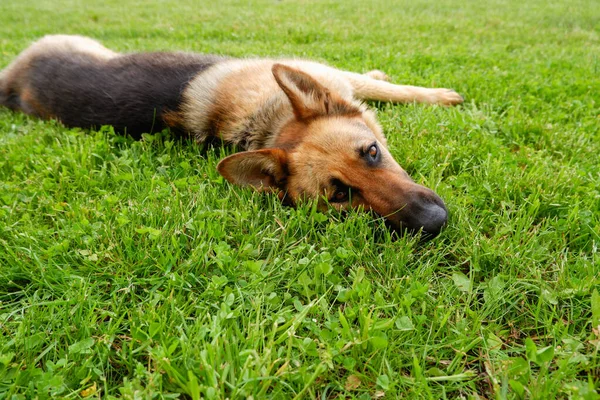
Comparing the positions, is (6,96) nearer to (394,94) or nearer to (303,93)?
(303,93)

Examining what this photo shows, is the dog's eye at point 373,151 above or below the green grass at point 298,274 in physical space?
above

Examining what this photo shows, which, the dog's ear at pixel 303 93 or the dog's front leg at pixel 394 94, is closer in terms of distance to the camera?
the dog's ear at pixel 303 93

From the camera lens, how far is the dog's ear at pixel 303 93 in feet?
10.5

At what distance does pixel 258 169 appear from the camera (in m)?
3.01

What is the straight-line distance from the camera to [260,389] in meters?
1.59

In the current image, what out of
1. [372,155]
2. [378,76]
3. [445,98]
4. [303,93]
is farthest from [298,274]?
[378,76]

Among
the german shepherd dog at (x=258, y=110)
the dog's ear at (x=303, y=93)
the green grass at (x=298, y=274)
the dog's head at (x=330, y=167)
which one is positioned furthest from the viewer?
the dog's ear at (x=303, y=93)

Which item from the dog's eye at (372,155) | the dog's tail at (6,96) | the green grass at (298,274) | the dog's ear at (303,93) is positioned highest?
the dog's ear at (303,93)

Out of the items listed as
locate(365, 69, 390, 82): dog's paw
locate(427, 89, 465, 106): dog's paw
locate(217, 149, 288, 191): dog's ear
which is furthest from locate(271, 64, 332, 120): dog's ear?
locate(365, 69, 390, 82): dog's paw

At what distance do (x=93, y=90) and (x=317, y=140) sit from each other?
2.51 meters

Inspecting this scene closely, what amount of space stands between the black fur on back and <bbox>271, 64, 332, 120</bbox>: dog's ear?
3.90 feet

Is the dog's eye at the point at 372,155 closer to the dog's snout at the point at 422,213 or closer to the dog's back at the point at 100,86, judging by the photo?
the dog's snout at the point at 422,213

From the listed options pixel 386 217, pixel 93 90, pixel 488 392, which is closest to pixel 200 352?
pixel 488 392

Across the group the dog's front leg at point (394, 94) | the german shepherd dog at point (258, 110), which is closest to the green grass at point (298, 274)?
the german shepherd dog at point (258, 110)
